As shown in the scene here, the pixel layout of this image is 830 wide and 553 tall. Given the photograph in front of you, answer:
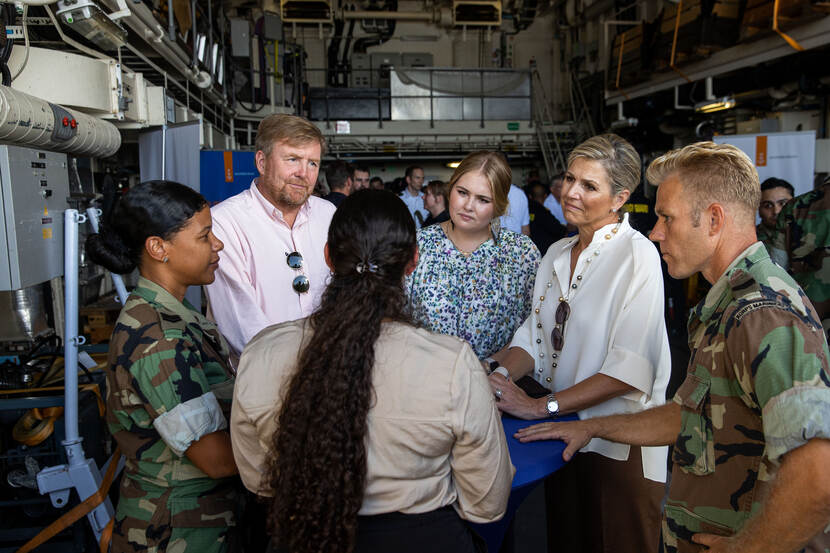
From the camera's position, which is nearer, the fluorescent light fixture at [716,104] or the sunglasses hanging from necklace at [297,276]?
the sunglasses hanging from necklace at [297,276]

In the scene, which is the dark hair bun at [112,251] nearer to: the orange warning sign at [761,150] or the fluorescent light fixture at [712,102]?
the orange warning sign at [761,150]

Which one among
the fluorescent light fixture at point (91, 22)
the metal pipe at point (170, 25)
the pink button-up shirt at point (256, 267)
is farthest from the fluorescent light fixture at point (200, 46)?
the pink button-up shirt at point (256, 267)

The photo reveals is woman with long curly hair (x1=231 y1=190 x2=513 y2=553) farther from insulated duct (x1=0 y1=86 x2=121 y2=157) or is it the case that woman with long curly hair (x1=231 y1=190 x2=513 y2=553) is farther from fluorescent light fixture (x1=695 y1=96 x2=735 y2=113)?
fluorescent light fixture (x1=695 y1=96 x2=735 y2=113)

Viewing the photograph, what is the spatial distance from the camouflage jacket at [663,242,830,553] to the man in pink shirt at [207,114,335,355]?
4.86 feet

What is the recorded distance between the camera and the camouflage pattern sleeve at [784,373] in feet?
3.00

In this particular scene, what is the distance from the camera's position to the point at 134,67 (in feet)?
19.1

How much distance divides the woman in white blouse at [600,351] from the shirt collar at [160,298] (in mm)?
914

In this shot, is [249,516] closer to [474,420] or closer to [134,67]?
[474,420]

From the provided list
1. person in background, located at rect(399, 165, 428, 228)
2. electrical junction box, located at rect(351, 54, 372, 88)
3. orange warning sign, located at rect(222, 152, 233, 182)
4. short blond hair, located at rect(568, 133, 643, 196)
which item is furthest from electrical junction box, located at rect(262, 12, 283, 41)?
short blond hair, located at rect(568, 133, 643, 196)

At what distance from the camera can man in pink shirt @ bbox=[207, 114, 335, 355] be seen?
219cm

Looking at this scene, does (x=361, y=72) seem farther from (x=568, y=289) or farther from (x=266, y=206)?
(x=568, y=289)

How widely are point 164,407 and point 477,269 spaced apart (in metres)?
1.22

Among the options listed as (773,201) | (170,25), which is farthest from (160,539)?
(170,25)

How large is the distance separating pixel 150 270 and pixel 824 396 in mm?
1548
